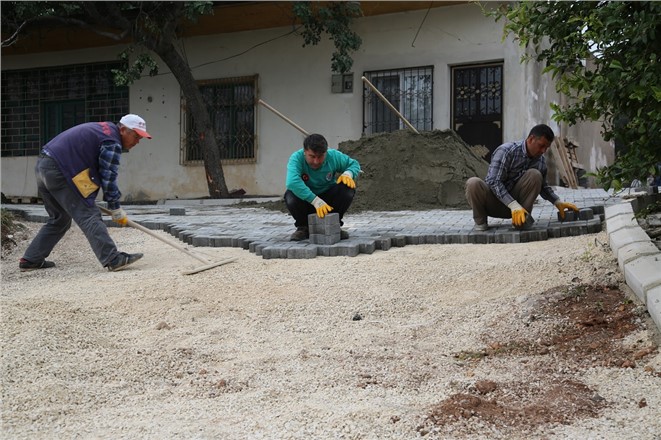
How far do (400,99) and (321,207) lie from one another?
23.6ft

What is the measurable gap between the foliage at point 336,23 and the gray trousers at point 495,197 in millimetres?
6366

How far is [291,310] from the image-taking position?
415cm

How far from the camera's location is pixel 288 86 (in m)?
13.4

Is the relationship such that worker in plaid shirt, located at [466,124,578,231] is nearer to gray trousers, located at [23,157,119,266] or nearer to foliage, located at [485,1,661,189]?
foliage, located at [485,1,661,189]

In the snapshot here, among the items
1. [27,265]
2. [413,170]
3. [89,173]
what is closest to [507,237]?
[89,173]

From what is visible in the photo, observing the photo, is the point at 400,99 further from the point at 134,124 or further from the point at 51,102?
the point at 51,102

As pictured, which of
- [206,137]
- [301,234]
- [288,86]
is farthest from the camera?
[288,86]

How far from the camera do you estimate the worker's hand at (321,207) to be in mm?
5773

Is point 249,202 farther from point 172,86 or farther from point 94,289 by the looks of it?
point 94,289

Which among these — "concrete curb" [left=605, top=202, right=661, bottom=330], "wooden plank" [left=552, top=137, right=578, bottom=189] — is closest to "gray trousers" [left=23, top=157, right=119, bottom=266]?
"concrete curb" [left=605, top=202, right=661, bottom=330]

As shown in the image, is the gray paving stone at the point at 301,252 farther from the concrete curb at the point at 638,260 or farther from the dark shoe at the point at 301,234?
the concrete curb at the point at 638,260

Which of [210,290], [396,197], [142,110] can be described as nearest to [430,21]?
[396,197]

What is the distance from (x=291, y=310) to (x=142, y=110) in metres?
11.3

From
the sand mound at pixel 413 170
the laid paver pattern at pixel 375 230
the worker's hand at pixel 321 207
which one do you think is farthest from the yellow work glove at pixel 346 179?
the sand mound at pixel 413 170
